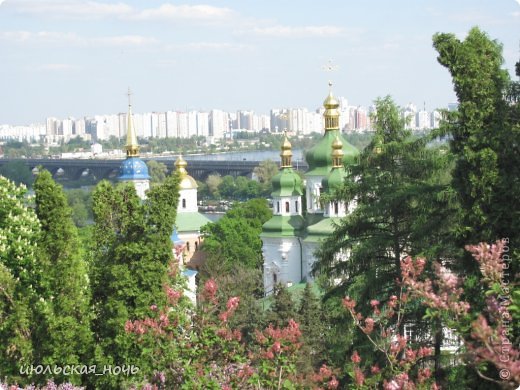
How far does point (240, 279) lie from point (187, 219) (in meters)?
7.10

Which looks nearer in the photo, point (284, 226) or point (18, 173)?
point (284, 226)

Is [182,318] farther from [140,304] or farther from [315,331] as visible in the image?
[315,331]

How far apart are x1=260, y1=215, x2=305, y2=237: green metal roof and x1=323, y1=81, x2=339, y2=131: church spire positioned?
88.0 inches

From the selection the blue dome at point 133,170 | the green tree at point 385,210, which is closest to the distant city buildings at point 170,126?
the blue dome at point 133,170

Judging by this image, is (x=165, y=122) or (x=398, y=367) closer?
(x=398, y=367)

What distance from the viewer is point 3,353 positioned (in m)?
9.05

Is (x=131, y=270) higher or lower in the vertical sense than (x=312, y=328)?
higher

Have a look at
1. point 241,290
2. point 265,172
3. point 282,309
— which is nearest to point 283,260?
point 241,290

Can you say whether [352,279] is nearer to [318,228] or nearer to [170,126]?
[318,228]

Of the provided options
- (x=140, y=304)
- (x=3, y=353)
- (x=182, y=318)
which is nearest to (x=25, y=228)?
(x=3, y=353)

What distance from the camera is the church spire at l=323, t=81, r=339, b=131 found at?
2323 centimetres

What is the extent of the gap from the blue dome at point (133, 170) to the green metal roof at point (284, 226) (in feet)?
23.5

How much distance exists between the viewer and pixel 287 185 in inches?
924

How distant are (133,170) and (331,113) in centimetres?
828
